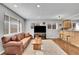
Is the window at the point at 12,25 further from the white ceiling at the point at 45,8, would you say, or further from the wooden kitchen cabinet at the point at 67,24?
the wooden kitchen cabinet at the point at 67,24

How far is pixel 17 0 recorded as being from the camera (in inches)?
85.5

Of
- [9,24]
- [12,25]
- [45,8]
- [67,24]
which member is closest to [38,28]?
[12,25]

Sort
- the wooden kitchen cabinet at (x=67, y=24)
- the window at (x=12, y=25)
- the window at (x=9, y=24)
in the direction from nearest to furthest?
the window at (x=9, y=24) → the window at (x=12, y=25) → the wooden kitchen cabinet at (x=67, y=24)

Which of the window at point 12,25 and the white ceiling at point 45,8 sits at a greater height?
the white ceiling at point 45,8

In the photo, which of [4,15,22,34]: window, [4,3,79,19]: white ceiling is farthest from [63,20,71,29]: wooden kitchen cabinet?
[4,15,22,34]: window

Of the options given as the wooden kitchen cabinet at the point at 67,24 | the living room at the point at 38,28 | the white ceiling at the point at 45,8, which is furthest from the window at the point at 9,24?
the wooden kitchen cabinet at the point at 67,24

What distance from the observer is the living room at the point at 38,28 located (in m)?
4.98

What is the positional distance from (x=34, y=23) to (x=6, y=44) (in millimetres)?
4201

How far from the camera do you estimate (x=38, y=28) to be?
820 cm

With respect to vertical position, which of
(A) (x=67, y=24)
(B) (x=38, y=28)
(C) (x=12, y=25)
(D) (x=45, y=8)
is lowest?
(B) (x=38, y=28)

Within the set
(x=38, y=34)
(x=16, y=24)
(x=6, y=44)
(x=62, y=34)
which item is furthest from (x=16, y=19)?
(x=62, y=34)

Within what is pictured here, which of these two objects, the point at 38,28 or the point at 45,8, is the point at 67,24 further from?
the point at 45,8

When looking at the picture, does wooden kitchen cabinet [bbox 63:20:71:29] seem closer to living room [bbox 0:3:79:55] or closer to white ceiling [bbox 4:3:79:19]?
living room [bbox 0:3:79:55]
